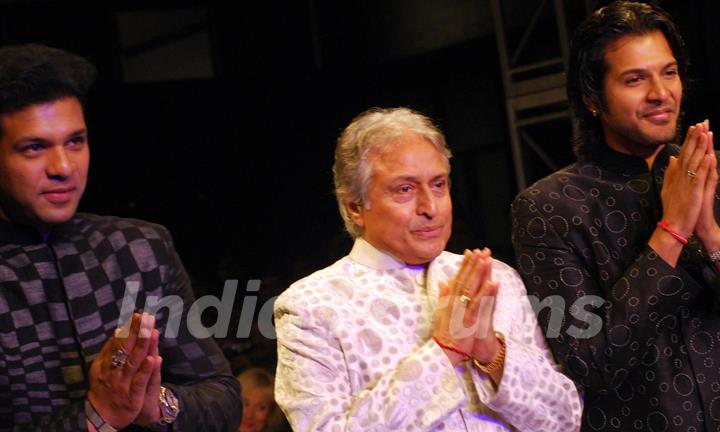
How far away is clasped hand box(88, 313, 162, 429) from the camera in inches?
62.5

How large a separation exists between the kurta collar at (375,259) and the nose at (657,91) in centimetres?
63

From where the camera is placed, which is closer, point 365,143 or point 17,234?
point 17,234

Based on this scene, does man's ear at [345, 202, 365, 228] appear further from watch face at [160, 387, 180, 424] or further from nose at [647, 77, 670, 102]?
nose at [647, 77, 670, 102]

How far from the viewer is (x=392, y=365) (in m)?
1.90

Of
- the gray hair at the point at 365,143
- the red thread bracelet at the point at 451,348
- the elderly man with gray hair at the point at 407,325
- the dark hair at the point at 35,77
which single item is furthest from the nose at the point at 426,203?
the dark hair at the point at 35,77

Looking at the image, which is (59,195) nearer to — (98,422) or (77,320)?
(77,320)

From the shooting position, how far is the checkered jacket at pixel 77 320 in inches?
66.8

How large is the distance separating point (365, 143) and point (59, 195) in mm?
639

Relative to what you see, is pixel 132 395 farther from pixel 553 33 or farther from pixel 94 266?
pixel 553 33

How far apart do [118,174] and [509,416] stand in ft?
15.1

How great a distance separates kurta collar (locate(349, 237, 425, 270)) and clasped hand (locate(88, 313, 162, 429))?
55cm

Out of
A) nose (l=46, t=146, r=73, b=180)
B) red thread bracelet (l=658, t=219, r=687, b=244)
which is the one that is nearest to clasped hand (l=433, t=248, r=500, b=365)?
red thread bracelet (l=658, t=219, r=687, b=244)

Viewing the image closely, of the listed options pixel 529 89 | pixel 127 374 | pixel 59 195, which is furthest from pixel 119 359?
pixel 529 89

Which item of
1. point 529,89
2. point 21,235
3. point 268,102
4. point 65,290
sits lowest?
point 65,290
